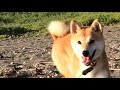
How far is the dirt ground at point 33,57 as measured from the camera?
18.0ft

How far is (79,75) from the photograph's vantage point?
177 inches

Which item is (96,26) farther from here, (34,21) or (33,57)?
(34,21)

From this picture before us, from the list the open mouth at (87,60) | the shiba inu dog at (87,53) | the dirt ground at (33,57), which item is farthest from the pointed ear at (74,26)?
the dirt ground at (33,57)

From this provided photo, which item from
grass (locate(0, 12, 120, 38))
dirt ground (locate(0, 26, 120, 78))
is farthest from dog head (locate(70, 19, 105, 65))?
grass (locate(0, 12, 120, 38))

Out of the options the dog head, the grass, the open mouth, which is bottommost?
→ the open mouth

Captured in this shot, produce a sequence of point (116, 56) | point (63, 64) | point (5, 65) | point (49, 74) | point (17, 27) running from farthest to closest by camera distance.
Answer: point (17, 27)
point (116, 56)
point (5, 65)
point (49, 74)
point (63, 64)

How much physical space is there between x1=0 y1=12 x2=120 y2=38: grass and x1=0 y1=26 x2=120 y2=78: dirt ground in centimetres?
51

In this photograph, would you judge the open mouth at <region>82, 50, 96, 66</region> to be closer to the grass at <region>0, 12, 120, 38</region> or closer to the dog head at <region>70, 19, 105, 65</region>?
the dog head at <region>70, 19, 105, 65</region>

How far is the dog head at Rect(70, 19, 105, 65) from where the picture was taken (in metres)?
4.31

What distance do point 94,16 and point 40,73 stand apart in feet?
13.2
